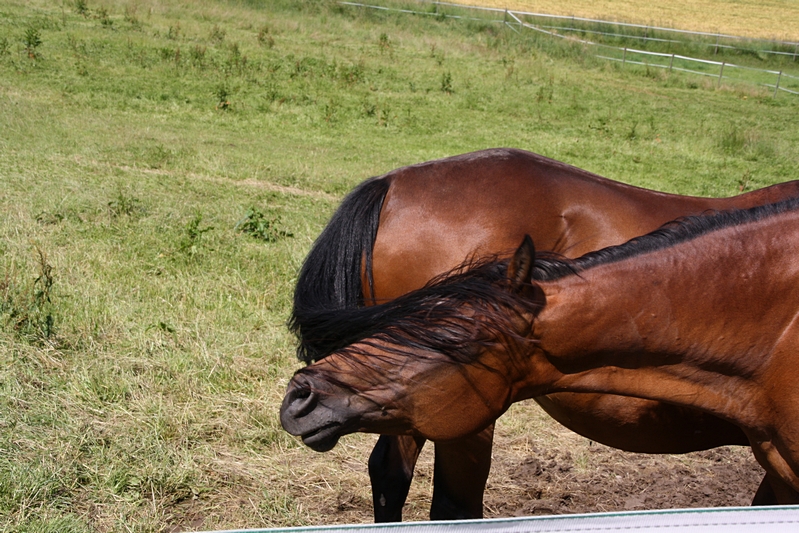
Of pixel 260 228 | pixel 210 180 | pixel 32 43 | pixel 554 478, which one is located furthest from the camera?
pixel 32 43

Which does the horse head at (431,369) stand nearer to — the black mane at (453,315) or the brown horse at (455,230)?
the black mane at (453,315)

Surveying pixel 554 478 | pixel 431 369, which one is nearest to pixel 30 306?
pixel 554 478

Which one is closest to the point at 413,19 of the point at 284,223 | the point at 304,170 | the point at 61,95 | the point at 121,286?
Result: the point at 61,95

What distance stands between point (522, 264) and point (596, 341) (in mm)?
312

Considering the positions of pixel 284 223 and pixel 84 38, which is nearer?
pixel 284 223

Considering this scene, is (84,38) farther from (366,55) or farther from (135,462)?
(135,462)

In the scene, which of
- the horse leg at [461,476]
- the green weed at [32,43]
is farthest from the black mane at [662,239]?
the green weed at [32,43]

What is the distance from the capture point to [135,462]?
3.48m

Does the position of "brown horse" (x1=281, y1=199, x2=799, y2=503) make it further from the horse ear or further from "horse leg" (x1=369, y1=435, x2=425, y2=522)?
"horse leg" (x1=369, y1=435, x2=425, y2=522)

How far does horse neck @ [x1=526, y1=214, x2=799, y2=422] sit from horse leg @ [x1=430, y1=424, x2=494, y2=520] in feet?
2.81

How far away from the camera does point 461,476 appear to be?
2.95 meters

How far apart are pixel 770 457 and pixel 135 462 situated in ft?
8.62

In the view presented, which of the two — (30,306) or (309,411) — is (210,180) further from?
(309,411)

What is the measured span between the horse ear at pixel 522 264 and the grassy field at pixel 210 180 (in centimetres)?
190
